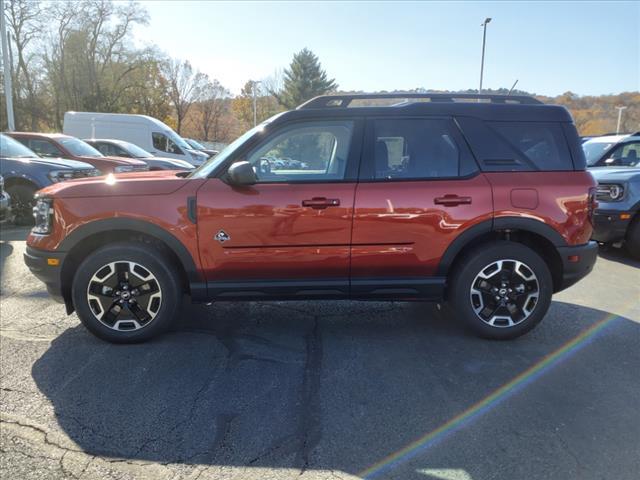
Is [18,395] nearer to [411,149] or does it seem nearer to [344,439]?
[344,439]

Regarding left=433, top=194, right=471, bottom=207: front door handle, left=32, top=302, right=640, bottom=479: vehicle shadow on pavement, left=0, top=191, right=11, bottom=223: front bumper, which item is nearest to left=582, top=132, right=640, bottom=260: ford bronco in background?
left=32, top=302, right=640, bottom=479: vehicle shadow on pavement

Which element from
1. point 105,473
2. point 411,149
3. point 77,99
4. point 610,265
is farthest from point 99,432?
point 77,99

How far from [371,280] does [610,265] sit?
477cm

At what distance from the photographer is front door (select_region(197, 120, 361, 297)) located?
3.58 m

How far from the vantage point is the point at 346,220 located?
143 inches

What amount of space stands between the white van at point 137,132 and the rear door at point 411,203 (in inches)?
601

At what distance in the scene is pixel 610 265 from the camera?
21.8 ft

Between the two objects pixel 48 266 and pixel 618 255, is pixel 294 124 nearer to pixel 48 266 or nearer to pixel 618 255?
pixel 48 266

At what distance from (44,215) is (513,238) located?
390 centimetres

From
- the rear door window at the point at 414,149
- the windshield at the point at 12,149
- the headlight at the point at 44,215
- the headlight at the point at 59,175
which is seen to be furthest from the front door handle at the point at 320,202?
the windshield at the point at 12,149

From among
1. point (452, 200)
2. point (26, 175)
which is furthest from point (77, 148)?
point (452, 200)

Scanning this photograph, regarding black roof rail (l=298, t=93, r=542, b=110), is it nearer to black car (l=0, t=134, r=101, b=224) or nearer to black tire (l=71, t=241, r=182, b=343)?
black tire (l=71, t=241, r=182, b=343)

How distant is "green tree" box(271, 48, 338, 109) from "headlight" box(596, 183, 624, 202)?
49.7m

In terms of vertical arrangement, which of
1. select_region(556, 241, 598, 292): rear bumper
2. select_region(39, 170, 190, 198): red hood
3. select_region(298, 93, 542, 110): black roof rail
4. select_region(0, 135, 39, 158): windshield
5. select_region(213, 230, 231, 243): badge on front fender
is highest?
select_region(298, 93, 542, 110): black roof rail
